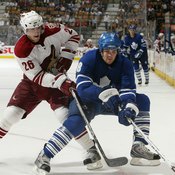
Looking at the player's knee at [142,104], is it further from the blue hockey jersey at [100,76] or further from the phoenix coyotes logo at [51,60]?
the phoenix coyotes logo at [51,60]

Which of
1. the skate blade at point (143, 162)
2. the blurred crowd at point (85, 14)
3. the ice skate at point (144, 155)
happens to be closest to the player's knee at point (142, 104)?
the ice skate at point (144, 155)

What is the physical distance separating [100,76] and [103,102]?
181mm

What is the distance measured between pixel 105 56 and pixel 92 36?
12320 millimetres

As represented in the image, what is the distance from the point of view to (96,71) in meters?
2.87

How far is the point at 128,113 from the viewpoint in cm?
267

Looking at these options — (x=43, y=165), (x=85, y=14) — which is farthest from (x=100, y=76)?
(x=85, y=14)

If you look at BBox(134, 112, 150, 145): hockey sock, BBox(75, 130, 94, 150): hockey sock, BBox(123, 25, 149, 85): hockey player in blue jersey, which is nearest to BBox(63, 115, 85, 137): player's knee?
BBox(75, 130, 94, 150): hockey sock

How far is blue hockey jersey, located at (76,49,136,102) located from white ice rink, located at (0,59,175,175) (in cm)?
46

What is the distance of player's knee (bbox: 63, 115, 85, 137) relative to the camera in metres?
2.71

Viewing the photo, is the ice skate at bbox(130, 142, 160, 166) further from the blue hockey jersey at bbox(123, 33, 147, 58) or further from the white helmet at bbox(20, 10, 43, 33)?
the blue hockey jersey at bbox(123, 33, 147, 58)

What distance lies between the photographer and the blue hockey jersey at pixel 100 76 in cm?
277

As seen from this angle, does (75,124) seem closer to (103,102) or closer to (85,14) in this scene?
(103,102)

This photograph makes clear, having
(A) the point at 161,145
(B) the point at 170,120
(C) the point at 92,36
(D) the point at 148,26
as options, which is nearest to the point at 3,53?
(C) the point at 92,36

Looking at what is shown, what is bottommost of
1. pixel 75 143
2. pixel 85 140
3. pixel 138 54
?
pixel 138 54
